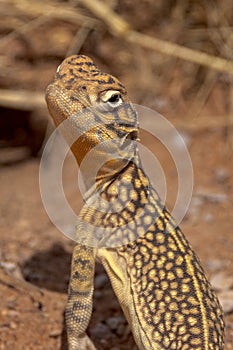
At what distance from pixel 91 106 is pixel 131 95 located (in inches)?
227

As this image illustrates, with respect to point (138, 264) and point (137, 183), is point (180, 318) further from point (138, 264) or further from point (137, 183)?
point (137, 183)

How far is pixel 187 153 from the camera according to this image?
9219 millimetres

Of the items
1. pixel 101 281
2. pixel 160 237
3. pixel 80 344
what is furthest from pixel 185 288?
pixel 101 281

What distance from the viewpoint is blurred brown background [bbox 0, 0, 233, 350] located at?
24.7ft

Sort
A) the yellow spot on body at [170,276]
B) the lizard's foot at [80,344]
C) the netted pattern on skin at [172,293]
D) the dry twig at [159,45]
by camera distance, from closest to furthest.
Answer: the netted pattern on skin at [172,293], the yellow spot on body at [170,276], the lizard's foot at [80,344], the dry twig at [159,45]

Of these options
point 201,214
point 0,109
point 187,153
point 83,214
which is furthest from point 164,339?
point 0,109

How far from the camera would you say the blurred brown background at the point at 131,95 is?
296 inches

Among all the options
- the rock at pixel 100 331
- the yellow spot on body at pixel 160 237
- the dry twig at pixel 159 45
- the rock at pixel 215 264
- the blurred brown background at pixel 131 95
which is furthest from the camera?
the dry twig at pixel 159 45

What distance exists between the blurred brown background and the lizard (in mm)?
2133

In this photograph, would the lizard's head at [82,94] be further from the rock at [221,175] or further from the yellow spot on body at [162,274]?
the rock at [221,175]

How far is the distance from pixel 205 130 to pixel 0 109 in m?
3.51

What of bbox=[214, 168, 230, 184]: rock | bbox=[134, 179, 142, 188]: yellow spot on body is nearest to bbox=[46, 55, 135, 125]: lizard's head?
bbox=[134, 179, 142, 188]: yellow spot on body

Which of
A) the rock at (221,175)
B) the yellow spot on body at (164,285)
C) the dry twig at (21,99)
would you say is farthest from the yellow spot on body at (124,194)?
the dry twig at (21,99)

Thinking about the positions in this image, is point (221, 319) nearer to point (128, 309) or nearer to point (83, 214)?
point (128, 309)
